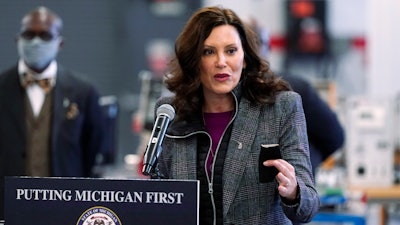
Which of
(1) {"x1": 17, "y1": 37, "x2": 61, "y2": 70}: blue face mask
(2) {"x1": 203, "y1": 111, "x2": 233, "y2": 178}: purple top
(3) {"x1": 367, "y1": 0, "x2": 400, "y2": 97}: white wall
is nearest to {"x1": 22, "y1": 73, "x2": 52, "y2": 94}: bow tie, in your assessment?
(1) {"x1": 17, "y1": 37, "x2": 61, "y2": 70}: blue face mask

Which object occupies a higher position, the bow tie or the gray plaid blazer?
the bow tie

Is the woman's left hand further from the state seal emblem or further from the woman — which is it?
the state seal emblem

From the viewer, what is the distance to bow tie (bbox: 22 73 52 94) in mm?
4453

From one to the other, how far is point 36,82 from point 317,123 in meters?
1.43

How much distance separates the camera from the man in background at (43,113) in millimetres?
4340

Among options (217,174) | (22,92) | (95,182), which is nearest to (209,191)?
Result: (217,174)

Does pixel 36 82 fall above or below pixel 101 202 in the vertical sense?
above

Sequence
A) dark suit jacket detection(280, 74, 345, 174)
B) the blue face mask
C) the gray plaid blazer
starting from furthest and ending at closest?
the blue face mask
dark suit jacket detection(280, 74, 345, 174)
the gray plaid blazer

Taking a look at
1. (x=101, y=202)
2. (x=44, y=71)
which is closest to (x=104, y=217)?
(x=101, y=202)

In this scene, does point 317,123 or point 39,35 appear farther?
point 39,35

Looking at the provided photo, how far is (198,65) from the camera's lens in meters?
2.72

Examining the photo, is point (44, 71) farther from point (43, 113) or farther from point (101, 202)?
point (101, 202)

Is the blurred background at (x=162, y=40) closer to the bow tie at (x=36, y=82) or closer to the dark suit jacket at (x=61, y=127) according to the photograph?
the dark suit jacket at (x=61, y=127)

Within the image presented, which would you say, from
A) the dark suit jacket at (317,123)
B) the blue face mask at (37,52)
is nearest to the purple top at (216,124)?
the dark suit jacket at (317,123)
